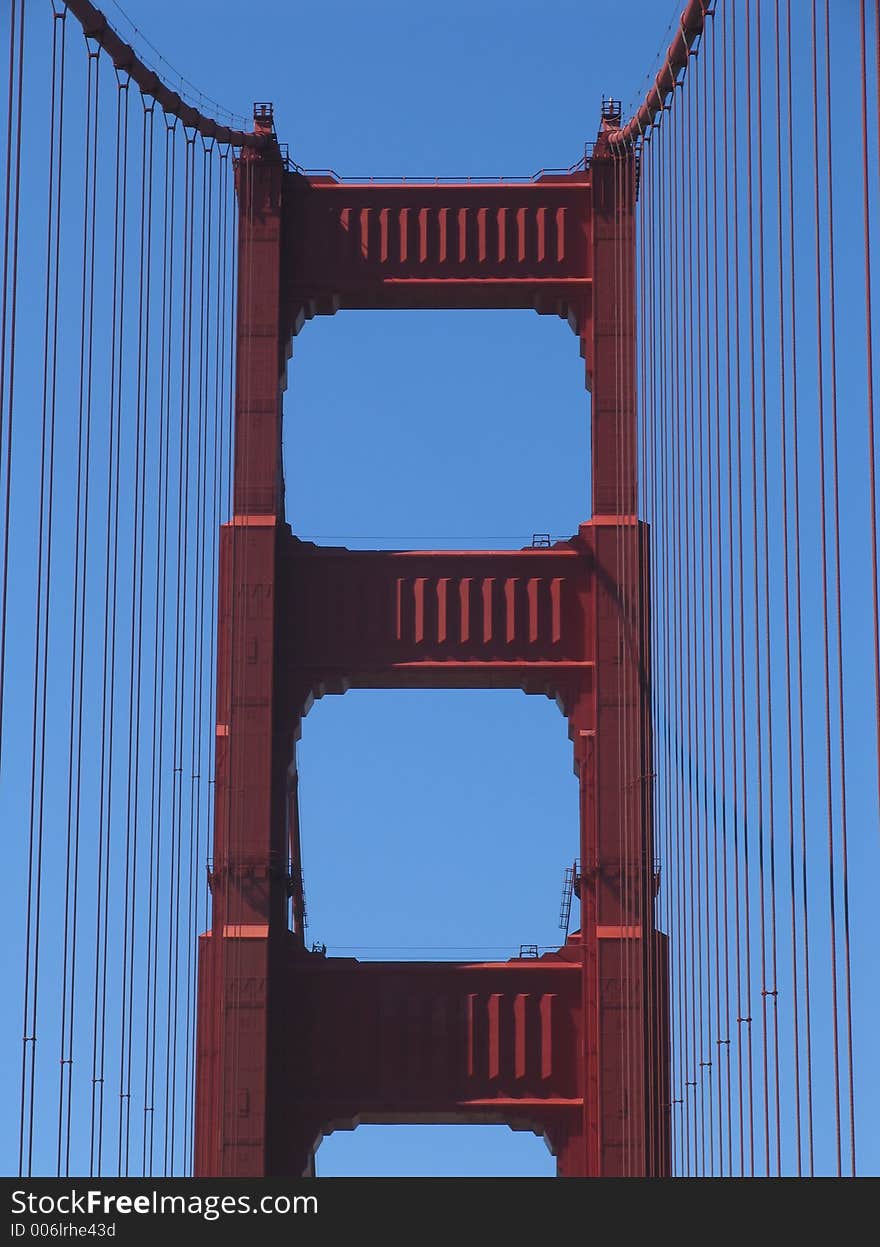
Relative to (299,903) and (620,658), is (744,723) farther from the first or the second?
(299,903)

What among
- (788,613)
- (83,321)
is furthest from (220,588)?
(788,613)

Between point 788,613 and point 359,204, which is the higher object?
point 359,204

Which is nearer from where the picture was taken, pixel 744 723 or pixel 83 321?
pixel 744 723

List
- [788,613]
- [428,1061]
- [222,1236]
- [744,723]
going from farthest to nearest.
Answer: [428,1061]
[744,723]
[788,613]
[222,1236]

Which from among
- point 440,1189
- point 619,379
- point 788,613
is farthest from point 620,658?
point 440,1189

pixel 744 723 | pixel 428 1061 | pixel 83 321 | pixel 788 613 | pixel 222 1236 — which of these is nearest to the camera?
pixel 222 1236

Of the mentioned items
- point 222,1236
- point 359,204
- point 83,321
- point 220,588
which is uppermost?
point 359,204
